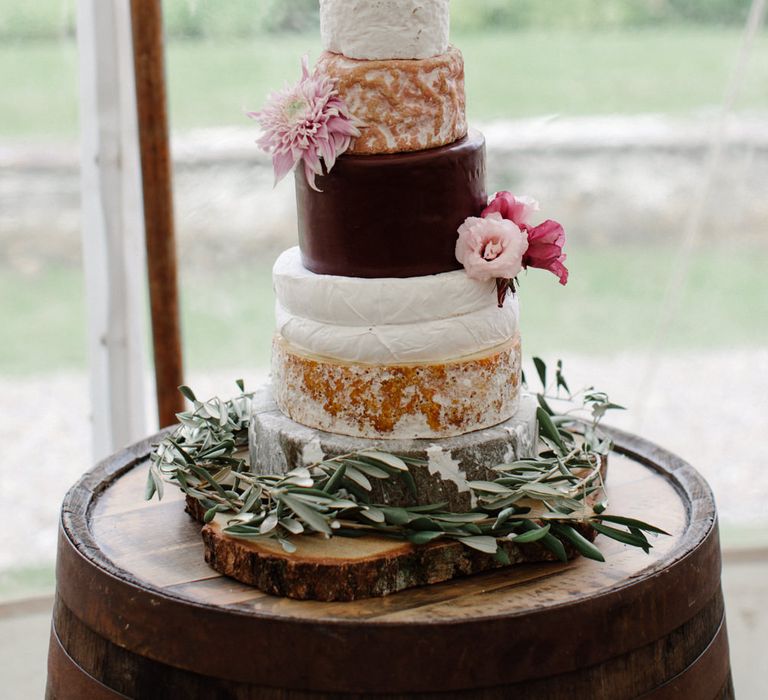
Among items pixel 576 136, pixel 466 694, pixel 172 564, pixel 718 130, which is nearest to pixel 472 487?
pixel 466 694

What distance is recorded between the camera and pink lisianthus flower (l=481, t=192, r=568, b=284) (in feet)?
5.10

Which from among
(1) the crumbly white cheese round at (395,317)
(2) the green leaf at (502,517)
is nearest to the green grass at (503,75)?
(1) the crumbly white cheese round at (395,317)

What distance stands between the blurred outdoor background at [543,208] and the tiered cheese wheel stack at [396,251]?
1242 millimetres

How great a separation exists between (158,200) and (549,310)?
10.5 feet

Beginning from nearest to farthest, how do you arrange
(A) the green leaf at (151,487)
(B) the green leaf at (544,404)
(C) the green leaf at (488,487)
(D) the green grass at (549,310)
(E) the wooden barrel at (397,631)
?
1. (E) the wooden barrel at (397,631)
2. (C) the green leaf at (488,487)
3. (A) the green leaf at (151,487)
4. (B) the green leaf at (544,404)
5. (D) the green grass at (549,310)

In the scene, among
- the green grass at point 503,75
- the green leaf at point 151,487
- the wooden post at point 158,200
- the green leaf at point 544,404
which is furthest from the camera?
the green grass at point 503,75

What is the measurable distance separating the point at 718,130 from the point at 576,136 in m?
2.19

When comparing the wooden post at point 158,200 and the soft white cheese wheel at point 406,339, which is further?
the wooden post at point 158,200

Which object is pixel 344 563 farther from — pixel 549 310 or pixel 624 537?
pixel 549 310

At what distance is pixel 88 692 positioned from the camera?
142cm

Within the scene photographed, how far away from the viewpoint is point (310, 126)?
149cm

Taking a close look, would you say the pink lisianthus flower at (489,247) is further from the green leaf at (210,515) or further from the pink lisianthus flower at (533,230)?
the green leaf at (210,515)

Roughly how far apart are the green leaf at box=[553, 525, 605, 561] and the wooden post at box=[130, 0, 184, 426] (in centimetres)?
122

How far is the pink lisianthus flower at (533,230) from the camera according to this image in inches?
61.2
